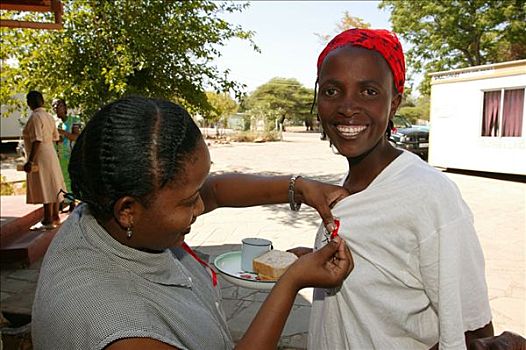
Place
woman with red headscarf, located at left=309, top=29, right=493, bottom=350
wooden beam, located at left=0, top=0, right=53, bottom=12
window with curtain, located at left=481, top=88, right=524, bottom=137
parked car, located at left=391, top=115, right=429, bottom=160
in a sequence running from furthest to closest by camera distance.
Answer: parked car, located at left=391, top=115, right=429, bottom=160
window with curtain, located at left=481, top=88, right=524, bottom=137
wooden beam, located at left=0, top=0, right=53, bottom=12
woman with red headscarf, located at left=309, top=29, right=493, bottom=350

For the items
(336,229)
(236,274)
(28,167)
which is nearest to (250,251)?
(236,274)

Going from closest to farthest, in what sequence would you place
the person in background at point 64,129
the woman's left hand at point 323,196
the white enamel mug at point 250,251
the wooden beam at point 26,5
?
1. the woman's left hand at point 323,196
2. the white enamel mug at point 250,251
3. the wooden beam at point 26,5
4. the person in background at point 64,129

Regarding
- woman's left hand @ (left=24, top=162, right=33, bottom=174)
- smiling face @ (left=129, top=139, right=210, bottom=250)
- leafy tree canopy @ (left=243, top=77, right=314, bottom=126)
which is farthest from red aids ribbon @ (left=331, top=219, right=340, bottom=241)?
leafy tree canopy @ (left=243, top=77, right=314, bottom=126)

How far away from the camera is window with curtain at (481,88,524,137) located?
10.7 meters

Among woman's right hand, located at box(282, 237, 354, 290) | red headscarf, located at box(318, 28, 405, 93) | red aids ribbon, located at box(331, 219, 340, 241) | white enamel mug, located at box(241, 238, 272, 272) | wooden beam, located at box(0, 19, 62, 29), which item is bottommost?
white enamel mug, located at box(241, 238, 272, 272)

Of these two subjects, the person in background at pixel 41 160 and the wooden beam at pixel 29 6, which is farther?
the person in background at pixel 41 160

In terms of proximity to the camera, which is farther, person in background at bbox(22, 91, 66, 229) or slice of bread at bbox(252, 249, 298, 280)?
person in background at bbox(22, 91, 66, 229)

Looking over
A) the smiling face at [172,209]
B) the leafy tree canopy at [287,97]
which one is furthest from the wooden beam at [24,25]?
the leafy tree canopy at [287,97]

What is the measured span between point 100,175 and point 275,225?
6.12 m

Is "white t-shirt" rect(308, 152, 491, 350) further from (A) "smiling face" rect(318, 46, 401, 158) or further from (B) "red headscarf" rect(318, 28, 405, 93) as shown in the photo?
(B) "red headscarf" rect(318, 28, 405, 93)

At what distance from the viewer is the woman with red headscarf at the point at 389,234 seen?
1175 mm

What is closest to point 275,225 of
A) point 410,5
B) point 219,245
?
point 219,245

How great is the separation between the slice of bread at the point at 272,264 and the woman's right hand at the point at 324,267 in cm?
39

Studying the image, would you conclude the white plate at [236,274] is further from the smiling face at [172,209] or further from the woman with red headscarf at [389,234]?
the smiling face at [172,209]
